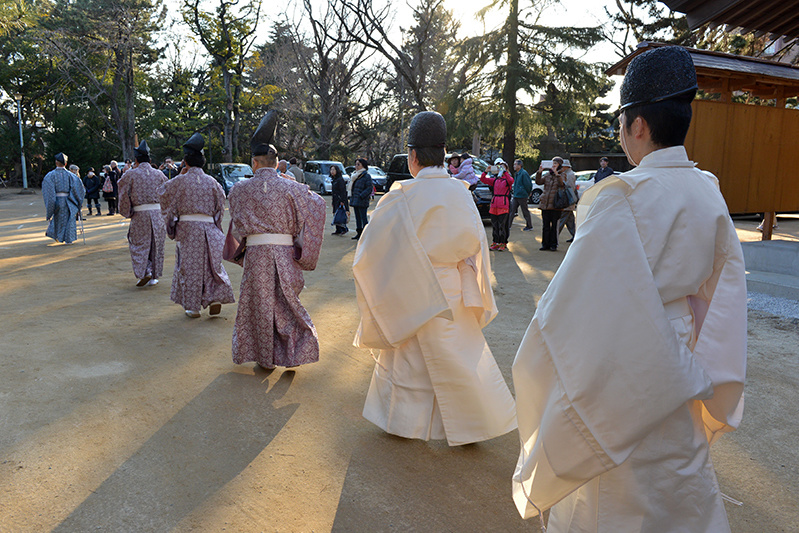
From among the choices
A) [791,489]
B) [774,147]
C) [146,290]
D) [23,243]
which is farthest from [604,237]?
[23,243]

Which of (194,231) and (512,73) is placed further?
(512,73)

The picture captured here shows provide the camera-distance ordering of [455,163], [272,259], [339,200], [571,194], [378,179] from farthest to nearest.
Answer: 1. [378,179]
2. [339,200]
3. [455,163]
4. [571,194]
5. [272,259]

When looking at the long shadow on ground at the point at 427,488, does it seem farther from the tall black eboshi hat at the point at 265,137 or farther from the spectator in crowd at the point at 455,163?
the spectator in crowd at the point at 455,163

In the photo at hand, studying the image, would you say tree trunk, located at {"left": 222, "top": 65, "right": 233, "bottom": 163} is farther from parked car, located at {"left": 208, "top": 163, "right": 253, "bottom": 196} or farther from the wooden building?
the wooden building

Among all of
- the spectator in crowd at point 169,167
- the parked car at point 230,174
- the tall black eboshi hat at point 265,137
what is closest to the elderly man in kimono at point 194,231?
the tall black eboshi hat at point 265,137

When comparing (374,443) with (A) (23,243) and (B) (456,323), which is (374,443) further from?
(A) (23,243)

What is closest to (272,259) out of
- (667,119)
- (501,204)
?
(667,119)

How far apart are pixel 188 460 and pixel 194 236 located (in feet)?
10.9

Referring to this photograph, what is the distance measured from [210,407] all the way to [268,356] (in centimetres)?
64

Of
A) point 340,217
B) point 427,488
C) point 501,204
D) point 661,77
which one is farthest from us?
point 340,217

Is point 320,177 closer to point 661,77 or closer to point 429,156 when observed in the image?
point 429,156

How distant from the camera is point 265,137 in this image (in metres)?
4.62

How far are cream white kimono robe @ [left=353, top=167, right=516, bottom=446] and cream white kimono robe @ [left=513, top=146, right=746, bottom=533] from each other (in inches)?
56.6

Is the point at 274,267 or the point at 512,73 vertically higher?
the point at 512,73
